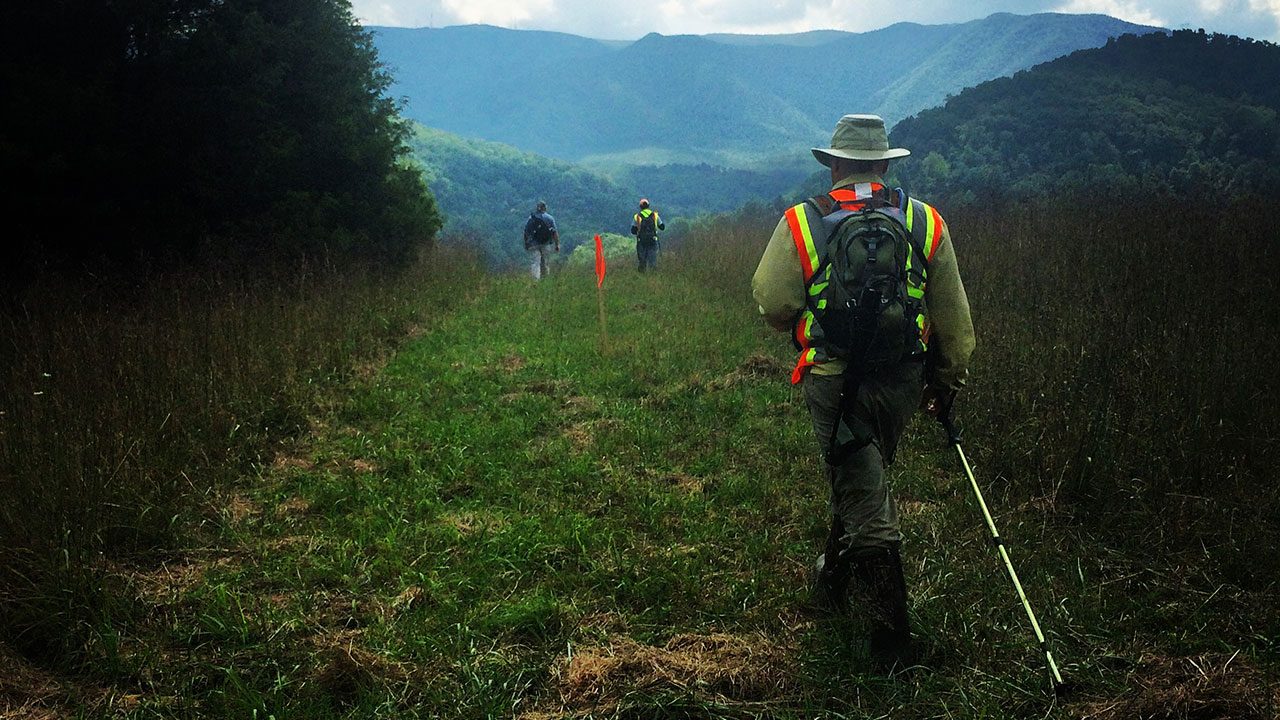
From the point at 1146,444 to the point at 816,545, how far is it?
2.11 metres

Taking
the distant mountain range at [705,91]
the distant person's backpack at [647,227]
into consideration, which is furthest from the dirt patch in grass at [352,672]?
the distant mountain range at [705,91]

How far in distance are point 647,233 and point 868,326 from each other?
14.7 metres

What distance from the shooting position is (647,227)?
17.1m

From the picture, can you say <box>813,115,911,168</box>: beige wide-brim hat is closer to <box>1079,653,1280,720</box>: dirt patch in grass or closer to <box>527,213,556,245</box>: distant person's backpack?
<box>1079,653,1280,720</box>: dirt patch in grass

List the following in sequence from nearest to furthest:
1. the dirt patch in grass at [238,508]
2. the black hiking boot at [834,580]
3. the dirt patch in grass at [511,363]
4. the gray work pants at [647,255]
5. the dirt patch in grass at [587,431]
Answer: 1. the black hiking boot at [834,580]
2. the dirt patch in grass at [238,508]
3. the dirt patch in grass at [587,431]
4. the dirt patch in grass at [511,363]
5. the gray work pants at [647,255]

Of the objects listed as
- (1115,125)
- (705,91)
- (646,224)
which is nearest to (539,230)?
(646,224)

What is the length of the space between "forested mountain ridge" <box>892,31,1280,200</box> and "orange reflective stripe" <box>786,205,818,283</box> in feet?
48.0

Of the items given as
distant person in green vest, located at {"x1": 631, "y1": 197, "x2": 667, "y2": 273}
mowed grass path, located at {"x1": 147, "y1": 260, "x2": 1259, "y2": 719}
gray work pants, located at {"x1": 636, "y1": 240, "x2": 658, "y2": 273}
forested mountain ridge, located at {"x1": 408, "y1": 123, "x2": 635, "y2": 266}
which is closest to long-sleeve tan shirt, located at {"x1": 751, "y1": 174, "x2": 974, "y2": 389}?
mowed grass path, located at {"x1": 147, "y1": 260, "x2": 1259, "y2": 719}

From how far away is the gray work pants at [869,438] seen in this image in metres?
2.90

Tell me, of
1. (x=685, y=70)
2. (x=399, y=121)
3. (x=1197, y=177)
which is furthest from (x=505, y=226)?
(x=685, y=70)

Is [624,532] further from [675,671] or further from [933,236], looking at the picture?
[933,236]

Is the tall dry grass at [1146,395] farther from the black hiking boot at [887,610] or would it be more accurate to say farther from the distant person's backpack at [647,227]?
the distant person's backpack at [647,227]

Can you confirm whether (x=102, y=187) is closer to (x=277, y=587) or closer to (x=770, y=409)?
(x=277, y=587)

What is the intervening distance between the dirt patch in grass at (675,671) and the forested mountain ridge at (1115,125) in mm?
15171
